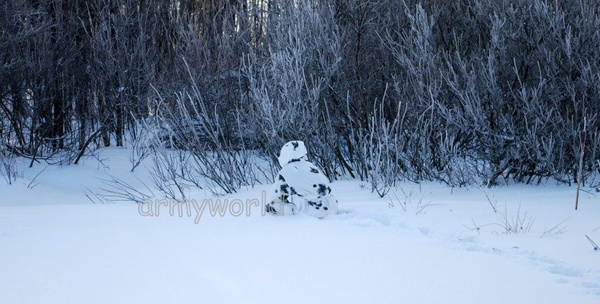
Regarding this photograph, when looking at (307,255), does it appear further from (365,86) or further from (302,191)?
(365,86)

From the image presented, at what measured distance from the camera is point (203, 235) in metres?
5.56

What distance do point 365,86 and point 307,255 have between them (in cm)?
773

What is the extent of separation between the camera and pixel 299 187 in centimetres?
612

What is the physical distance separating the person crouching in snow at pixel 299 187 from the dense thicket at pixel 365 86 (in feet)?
6.61

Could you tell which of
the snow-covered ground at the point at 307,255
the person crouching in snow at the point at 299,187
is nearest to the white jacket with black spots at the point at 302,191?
the person crouching in snow at the point at 299,187

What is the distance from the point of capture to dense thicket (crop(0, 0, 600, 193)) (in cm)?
952

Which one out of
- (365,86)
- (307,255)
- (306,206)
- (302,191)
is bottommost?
(307,255)

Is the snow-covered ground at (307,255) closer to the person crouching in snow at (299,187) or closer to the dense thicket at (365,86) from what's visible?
the person crouching in snow at (299,187)

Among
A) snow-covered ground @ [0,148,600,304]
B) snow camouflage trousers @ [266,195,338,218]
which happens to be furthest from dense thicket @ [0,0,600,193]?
snow camouflage trousers @ [266,195,338,218]

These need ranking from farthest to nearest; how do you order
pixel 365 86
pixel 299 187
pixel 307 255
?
pixel 365 86, pixel 299 187, pixel 307 255

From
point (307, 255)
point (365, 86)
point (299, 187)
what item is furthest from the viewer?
point (365, 86)

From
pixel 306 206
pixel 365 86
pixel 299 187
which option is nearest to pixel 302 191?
pixel 299 187

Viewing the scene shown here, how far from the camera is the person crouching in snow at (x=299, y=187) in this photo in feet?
20.0

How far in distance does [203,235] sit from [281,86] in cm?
558
